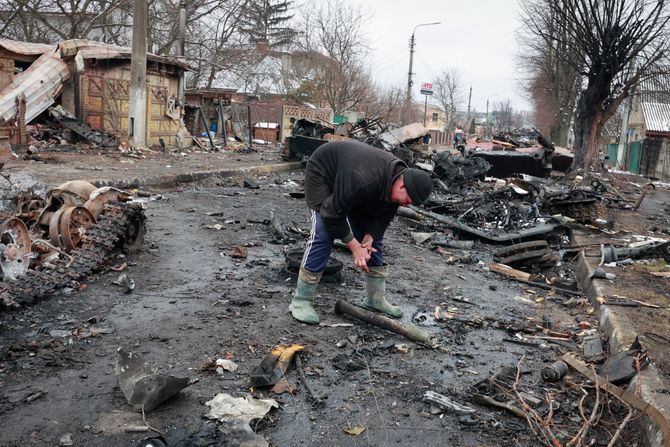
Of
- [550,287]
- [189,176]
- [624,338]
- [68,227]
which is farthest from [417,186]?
[189,176]

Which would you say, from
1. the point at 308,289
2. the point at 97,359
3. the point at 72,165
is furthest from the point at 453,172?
the point at 97,359

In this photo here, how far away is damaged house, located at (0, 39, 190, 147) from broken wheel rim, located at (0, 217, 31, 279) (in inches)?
462

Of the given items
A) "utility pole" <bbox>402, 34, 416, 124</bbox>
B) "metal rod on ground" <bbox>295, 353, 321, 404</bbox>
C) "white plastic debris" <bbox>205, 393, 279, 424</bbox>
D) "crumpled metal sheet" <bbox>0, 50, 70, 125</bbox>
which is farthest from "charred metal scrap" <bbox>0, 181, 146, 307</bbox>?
"utility pole" <bbox>402, 34, 416, 124</bbox>

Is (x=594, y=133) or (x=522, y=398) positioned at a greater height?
(x=594, y=133)

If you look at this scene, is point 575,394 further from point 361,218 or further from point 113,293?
point 113,293

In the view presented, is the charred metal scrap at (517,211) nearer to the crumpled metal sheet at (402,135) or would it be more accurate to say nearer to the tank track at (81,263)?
the crumpled metal sheet at (402,135)

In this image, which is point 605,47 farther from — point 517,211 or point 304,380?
point 304,380

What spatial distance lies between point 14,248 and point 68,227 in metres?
0.63

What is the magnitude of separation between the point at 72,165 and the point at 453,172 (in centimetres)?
905

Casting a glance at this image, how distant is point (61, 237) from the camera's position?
5633 mm

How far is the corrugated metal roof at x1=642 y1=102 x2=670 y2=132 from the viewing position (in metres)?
38.9

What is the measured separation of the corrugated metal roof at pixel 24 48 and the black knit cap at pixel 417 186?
16.5 m

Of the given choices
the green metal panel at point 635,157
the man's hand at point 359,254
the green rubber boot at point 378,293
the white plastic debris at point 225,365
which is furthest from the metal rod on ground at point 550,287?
the green metal panel at point 635,157

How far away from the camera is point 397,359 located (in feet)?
13.3
